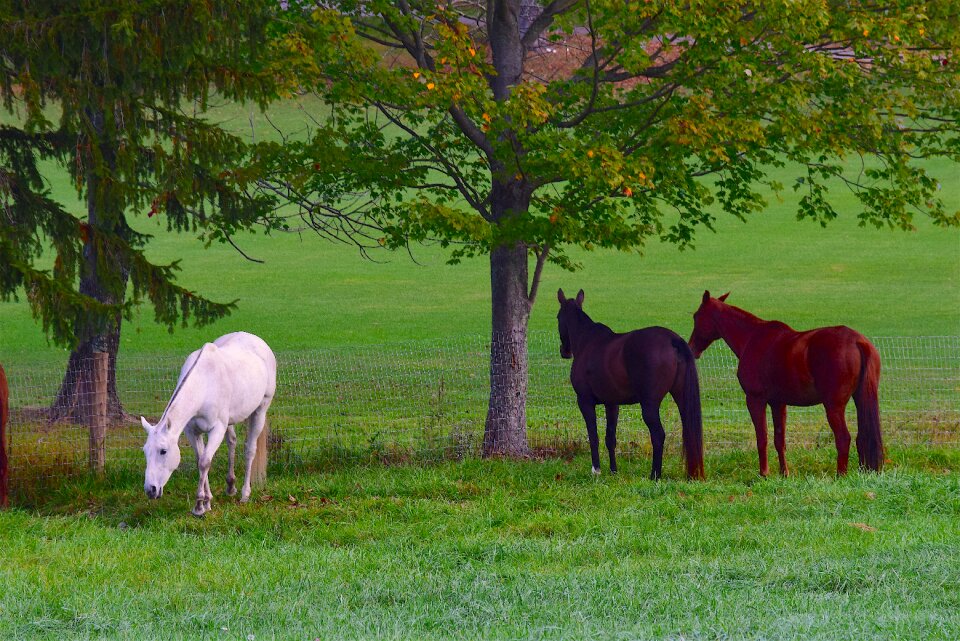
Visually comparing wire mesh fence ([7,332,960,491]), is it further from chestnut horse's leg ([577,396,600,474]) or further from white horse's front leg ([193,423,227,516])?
white horse's front leg ([193,423,227,516])

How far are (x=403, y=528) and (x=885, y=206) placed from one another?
24.9ft

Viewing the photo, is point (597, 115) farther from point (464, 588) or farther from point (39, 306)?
point (464, 588)

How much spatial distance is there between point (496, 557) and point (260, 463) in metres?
3.95

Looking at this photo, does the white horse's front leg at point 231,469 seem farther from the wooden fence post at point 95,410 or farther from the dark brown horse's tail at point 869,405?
the dark brown horse's tail at point 869,405

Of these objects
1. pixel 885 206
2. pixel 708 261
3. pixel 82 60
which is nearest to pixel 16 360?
pixel 82 60

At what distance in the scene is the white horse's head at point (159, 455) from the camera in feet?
29.5

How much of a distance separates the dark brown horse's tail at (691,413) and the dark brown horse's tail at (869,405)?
5.08 feet

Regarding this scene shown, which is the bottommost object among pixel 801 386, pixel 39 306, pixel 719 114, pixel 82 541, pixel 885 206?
pixel 82 541

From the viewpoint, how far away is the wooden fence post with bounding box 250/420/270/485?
11273 mm

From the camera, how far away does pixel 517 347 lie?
1353cm

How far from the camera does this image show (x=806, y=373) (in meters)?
11.2

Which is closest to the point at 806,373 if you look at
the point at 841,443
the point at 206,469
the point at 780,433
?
the point at 841,443

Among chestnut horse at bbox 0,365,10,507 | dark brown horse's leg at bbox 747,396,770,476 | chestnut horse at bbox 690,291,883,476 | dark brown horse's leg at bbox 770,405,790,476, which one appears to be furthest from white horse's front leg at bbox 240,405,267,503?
dark brown horse's leg at bbox 770,405,790,476

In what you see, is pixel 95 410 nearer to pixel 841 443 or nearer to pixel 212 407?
pixel 212 407
